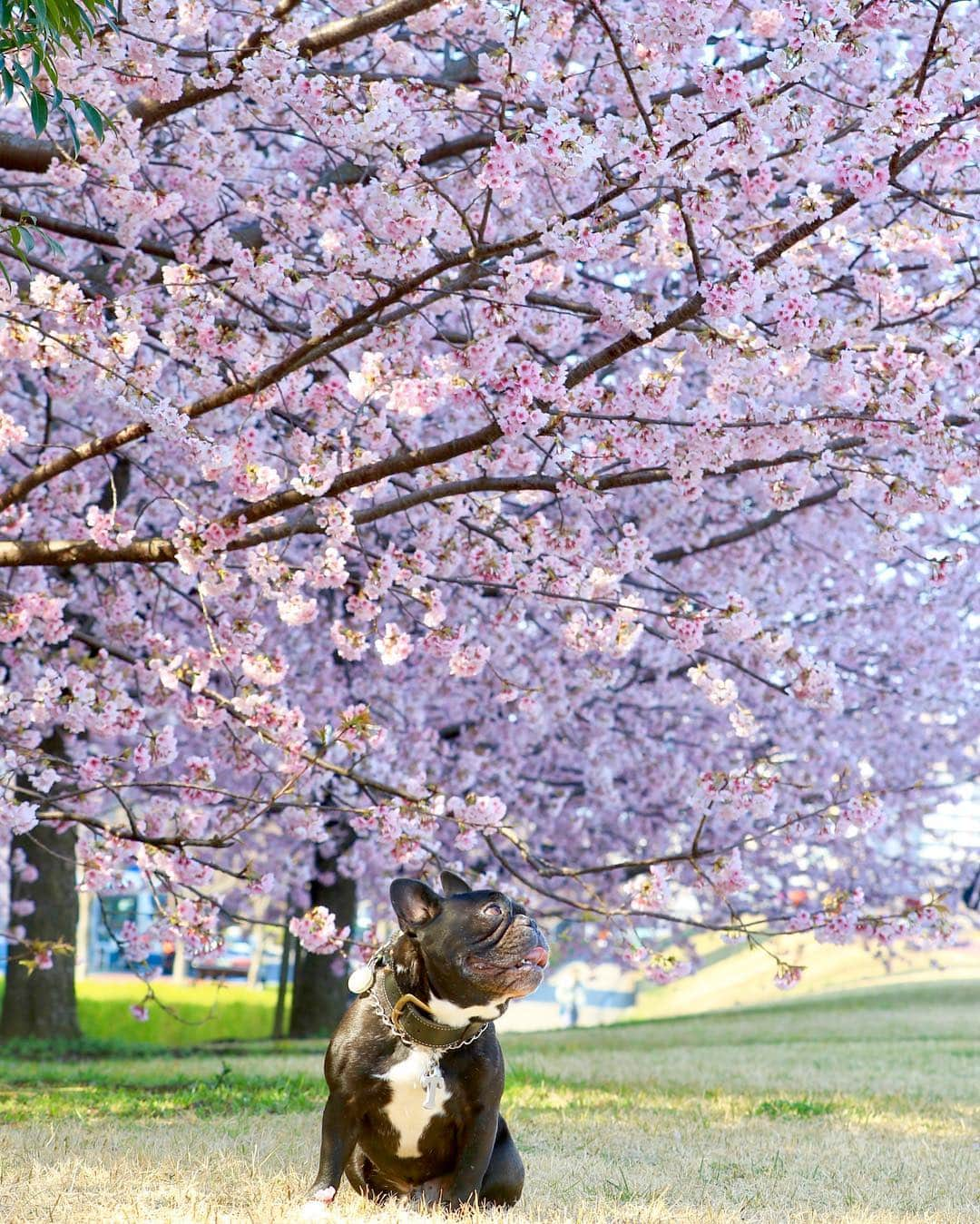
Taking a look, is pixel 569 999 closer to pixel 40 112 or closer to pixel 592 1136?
pixel 592 1136

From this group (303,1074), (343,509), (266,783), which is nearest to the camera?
(343,509)

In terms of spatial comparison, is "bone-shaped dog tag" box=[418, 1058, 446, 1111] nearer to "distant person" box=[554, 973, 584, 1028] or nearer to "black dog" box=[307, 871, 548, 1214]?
"black dog" box=[307, 871, 548, 1214]

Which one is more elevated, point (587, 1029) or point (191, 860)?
point (191, 860)

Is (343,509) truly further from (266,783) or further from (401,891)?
(266,783)

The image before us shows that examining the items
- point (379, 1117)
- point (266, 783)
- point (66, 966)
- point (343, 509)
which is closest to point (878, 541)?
point (343, 509)

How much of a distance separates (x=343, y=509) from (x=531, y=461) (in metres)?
1.22

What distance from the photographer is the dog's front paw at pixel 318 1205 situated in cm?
398

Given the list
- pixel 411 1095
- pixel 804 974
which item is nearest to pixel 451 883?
pixel 411 1095

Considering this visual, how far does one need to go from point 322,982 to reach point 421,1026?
13.7 m

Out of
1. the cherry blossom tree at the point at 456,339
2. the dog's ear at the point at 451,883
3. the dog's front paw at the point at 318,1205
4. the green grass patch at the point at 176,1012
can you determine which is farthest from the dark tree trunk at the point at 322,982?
the dog's front paw at the point at 318,1205

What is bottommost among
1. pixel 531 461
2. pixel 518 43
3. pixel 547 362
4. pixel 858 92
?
pixel 531 461

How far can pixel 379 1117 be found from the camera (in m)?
4.13

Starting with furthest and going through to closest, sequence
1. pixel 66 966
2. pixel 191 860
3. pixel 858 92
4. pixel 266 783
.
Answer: pixel 66 966 < pixel 266 783 < pixel 858 92 < pixel 191 860

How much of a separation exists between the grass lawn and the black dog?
139mm
